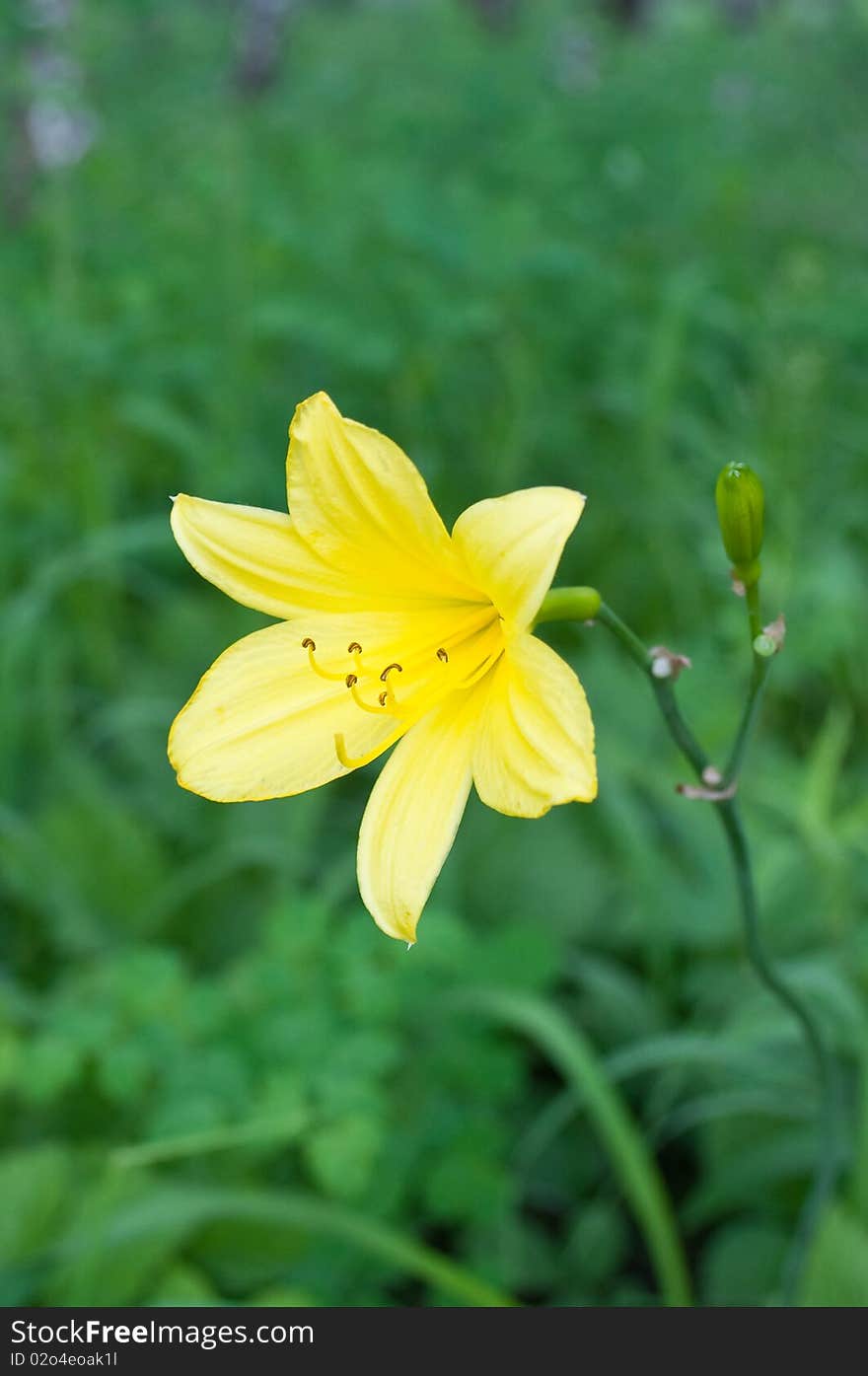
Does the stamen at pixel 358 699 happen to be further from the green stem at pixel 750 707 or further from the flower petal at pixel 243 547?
the green stem at pixel 750 707

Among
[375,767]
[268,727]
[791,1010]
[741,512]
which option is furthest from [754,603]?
[375,767]

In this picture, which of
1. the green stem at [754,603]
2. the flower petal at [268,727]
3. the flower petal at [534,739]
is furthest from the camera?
the flower petal at [268,727]

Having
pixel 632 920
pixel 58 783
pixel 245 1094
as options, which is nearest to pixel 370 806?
pixel 245 1094

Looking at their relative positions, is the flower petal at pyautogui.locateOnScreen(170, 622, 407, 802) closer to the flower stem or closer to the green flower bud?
the flower stem

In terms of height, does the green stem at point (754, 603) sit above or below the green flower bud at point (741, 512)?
below

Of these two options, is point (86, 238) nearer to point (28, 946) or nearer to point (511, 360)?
point (511, 360)

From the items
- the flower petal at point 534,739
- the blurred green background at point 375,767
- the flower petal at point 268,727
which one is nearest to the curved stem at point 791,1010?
the blurred green background at point 375,767

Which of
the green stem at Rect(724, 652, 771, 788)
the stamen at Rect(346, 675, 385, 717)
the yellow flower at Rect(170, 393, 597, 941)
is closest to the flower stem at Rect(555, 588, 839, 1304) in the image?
the green stem at Rect(724, 652, 771, 788)
